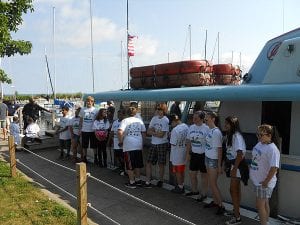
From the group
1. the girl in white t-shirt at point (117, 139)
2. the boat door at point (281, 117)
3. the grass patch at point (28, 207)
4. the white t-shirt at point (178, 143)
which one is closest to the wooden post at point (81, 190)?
the grass patch at point (28, 207)

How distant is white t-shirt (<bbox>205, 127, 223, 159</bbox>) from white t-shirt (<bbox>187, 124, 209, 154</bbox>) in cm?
37

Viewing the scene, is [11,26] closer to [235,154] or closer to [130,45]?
[235,154]

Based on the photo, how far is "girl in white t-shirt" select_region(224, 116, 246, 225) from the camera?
6.04 m

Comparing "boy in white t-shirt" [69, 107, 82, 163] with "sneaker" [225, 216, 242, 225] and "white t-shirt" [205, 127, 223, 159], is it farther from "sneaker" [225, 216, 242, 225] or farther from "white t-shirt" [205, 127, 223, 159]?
"sneaker" [225, 216, 242, 225]

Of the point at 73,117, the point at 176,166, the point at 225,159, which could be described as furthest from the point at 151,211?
the point at 73,117

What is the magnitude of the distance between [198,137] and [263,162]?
175 cm

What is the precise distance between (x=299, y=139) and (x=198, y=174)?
229cm

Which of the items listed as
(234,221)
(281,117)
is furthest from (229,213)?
(281,117)

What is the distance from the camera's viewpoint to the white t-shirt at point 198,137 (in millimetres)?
7164

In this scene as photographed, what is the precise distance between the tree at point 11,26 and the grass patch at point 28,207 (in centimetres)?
367

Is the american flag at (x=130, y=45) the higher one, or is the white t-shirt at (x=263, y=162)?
the american flag at (x=130, y=45)

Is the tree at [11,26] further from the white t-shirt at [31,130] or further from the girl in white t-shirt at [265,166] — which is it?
the girl in white t-shirt at [265,166]

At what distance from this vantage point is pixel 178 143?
768cm

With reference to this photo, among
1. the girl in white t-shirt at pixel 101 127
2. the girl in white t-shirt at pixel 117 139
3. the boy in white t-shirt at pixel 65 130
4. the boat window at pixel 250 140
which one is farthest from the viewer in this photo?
the boy in white t-shirt at pixel 65 130
